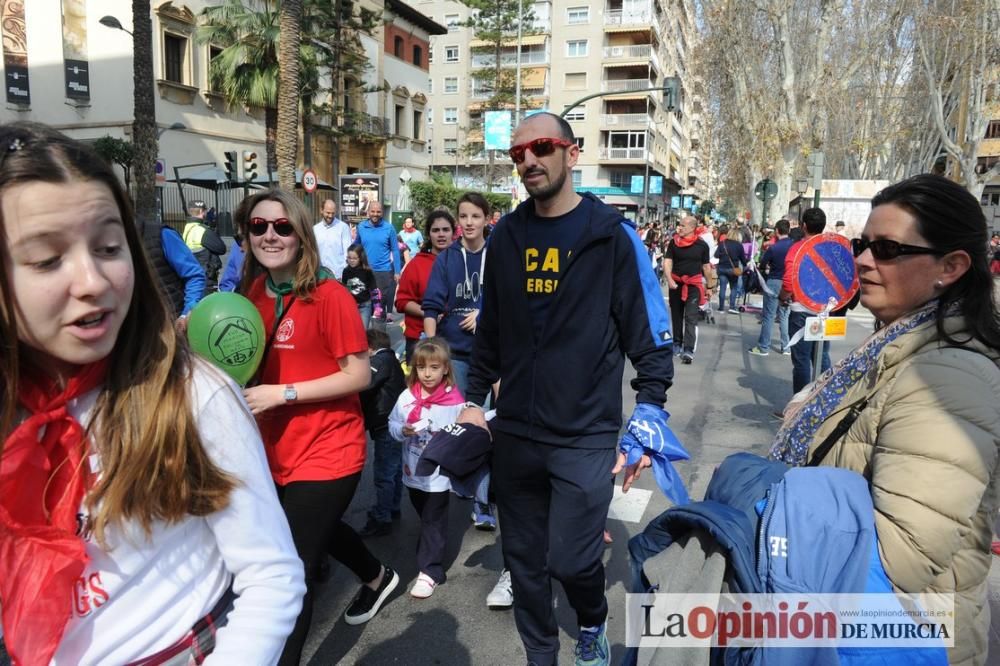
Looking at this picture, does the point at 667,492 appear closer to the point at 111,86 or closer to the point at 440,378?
the point at 440,378

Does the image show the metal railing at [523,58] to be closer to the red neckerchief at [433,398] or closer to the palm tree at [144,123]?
the palm tree at [144,123]

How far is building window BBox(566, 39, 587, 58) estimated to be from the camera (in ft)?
182

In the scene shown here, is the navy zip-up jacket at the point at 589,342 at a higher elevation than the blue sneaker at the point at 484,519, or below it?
higher

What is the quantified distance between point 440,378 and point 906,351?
8.75 ft

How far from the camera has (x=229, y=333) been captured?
2418 millimetres

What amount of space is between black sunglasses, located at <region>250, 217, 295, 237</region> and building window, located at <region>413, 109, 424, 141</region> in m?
39.9

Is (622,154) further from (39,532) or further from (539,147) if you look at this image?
(39,532)

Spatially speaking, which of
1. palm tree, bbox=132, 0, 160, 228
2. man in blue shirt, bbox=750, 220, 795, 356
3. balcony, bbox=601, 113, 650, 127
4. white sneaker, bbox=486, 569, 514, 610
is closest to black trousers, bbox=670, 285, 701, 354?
man in blue shirt, bbox=750, 220, 795, 356

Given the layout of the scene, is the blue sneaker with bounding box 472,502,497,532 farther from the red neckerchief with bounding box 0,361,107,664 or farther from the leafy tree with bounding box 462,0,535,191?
the leafy tree with bounding box 462,0,535,191

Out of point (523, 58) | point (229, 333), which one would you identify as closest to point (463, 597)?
point (229, 333)

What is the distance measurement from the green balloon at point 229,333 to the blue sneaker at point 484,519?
7.36 feet

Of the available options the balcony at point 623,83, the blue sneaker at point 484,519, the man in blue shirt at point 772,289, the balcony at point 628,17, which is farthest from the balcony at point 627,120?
the blue sneaker at point 484,519

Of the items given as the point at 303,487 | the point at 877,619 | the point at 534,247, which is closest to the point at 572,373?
the point at 534,247

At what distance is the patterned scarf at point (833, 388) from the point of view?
67.8 inches
